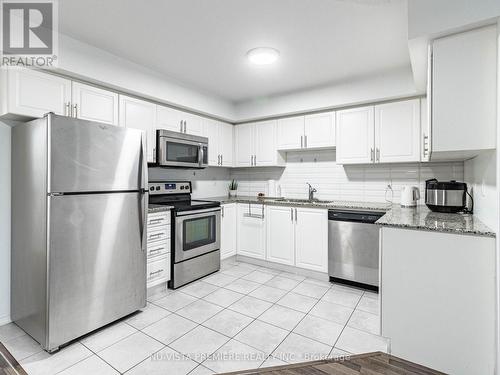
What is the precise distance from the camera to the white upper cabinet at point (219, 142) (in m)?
3.97

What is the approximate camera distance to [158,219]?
2.78 metres

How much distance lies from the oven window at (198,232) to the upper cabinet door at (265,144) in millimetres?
1243

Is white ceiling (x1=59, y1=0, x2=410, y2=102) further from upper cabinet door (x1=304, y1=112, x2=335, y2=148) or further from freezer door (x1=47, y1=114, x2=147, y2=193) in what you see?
freezer door (x1=47, y1=114, x2=147, y2=193)

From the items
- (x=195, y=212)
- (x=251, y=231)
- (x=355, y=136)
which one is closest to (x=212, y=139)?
(x=195, y=212)

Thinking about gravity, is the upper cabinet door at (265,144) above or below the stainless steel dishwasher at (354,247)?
above

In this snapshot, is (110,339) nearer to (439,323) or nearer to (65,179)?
(65,179)

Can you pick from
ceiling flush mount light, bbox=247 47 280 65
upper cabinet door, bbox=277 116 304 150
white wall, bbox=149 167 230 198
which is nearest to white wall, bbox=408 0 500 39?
ceiling flush mount light, bbox=247 47 280 65

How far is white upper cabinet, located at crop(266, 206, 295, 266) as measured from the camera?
3475 mm

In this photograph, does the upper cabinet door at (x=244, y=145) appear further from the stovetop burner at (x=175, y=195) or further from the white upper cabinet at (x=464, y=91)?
the white upper cabinet at (x=464, y=91)

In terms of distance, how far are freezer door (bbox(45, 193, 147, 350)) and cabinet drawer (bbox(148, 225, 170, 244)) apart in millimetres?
285

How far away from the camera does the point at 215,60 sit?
109 inches

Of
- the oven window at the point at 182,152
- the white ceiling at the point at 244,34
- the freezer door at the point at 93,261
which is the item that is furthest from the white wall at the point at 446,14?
the oven window at the point at 182,152

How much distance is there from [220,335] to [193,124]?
263 cm

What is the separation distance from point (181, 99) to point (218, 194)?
174 cm
